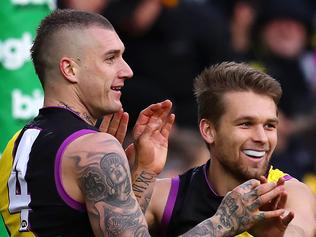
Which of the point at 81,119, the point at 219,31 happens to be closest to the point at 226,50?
the point at 219,31

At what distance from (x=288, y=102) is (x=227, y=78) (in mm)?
5428

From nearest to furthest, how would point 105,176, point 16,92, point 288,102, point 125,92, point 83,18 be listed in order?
point 105,176 < point 83,18 < point 16,92 < point 125,92 < point 288,102

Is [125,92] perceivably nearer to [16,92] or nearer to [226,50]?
[226,50]

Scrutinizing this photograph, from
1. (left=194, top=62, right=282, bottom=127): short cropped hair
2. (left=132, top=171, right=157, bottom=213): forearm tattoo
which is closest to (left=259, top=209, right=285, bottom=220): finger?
(left=132, top=171, right=157, bottom=213): forearm tattoo

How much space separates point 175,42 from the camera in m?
11.2

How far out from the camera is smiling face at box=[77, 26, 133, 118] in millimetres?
6172

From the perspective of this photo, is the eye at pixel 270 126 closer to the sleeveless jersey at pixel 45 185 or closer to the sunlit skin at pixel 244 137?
the sunlit skin at pixel 244 137

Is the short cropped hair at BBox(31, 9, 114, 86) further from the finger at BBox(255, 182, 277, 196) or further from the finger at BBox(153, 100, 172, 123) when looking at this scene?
the finger at BBox(255, 182, 277, 196)

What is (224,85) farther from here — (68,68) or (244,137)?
(68,68)

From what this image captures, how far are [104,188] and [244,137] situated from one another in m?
1.16

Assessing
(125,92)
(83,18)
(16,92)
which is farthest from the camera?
(125,92)

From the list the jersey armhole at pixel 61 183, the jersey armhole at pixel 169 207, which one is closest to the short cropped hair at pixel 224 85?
the jersey armhole at pixel 169 207

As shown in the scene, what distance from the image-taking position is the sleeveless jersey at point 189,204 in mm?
6633

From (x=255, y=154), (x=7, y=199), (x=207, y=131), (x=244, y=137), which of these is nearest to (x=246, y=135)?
(x=244, y=137)
